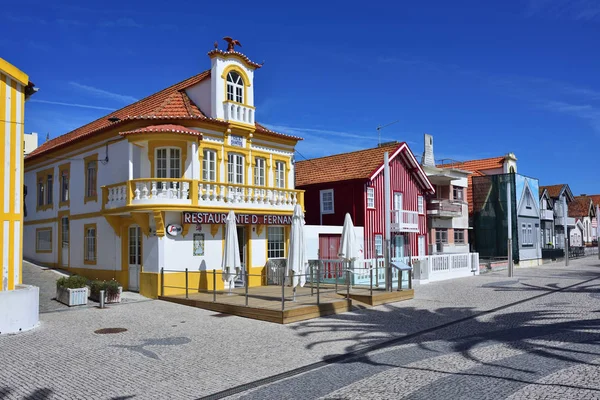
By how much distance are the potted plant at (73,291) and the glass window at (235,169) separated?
21.4 feet

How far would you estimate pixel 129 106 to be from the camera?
79.3 ft

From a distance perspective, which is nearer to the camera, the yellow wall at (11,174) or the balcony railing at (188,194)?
the yellow wall at (11,174)

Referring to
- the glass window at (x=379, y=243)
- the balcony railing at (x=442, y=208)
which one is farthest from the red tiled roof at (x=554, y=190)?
the glass window at (x=379, y=243)

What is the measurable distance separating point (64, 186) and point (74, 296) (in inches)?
359

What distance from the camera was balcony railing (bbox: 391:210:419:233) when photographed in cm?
2817

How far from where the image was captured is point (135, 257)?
18.8 m

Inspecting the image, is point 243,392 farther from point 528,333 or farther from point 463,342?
point 528,333

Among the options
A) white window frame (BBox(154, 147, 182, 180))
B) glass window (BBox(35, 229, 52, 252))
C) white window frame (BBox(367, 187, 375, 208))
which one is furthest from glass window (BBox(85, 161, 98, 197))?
white window frame (BBox(367, 187, 375, 208))

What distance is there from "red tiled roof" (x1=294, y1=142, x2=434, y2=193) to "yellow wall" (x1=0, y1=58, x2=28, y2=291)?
1677 centimetres

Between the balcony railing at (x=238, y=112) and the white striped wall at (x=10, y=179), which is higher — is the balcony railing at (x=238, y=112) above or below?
above

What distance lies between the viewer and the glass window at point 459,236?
35875mm

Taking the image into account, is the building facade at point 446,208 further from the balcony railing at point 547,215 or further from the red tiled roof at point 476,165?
the balcony railing at point 547,215

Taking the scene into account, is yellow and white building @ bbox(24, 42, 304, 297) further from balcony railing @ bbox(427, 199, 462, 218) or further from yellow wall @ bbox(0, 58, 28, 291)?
balcony railing @ bbox(427, 199, 462, 218)

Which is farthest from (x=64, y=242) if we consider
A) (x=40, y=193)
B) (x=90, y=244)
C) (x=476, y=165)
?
(x=476, y=165)
